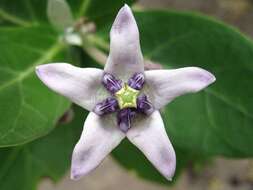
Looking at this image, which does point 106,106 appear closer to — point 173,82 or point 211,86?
point 173,82

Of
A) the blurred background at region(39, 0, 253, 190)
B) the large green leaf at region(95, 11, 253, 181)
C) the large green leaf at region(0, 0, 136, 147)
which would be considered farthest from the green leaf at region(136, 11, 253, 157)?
the blurred background at region(39, 0, 253, 190)

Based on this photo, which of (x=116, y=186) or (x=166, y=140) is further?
(x=116, y=186)

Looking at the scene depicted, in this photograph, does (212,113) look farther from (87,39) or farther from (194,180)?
(194,180)

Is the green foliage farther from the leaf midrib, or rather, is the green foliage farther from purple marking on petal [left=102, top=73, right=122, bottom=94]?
purple marking on petal [left=102, top=73, right=122, bottom=94]

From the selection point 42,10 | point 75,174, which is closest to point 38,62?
point 42,10

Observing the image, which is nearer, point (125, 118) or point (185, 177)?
point (125, 118)

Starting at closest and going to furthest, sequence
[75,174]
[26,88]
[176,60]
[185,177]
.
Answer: [75,174] → [26,88] → [176,60] → [185,177]

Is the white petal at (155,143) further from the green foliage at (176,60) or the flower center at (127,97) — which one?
the green foliage at (176,60)

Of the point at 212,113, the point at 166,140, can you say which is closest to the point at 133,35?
the point at 166,140
